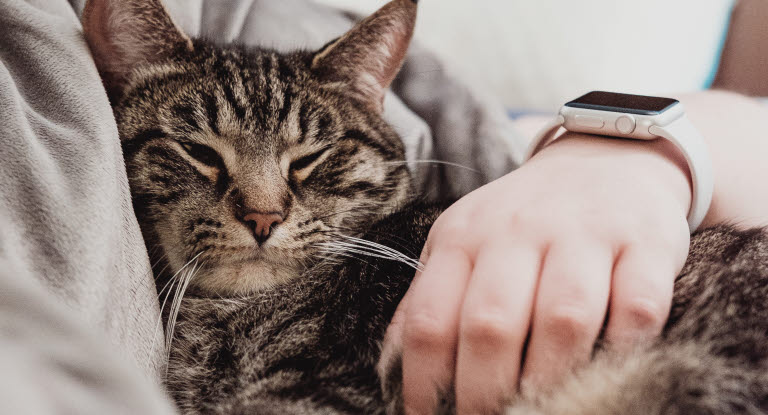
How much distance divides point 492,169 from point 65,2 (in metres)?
0.77

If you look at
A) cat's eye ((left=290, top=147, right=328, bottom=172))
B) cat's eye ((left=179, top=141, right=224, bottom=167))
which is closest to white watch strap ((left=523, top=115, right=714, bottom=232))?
cat's eye ((left=290, top=147, right=328, bottom=172))

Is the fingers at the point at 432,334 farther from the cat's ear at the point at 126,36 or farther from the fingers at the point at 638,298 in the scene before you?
the cat's ear at the point at 126,36

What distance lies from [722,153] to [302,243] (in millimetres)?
634

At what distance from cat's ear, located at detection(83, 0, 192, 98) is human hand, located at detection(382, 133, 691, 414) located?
1.69 ft

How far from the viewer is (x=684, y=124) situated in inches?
29.1

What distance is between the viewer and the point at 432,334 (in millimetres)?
Result: 540

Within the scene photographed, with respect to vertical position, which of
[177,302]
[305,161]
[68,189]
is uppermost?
[68,189]

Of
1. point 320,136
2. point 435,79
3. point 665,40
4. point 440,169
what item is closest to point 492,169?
point 440,169

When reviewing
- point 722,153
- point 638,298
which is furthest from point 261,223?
point 722,153

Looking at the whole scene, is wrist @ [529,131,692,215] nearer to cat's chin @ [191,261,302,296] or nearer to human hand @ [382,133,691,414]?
human hand @ [382,133,691,414]

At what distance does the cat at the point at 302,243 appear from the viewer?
1.74 ft

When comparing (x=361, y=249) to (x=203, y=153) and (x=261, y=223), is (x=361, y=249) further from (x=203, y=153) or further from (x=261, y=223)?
Answer: (x=203, y=153)

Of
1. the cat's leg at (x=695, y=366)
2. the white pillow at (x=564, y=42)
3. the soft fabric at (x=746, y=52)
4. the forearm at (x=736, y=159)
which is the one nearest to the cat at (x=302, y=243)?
the cat's leg at (x=695, y=366)

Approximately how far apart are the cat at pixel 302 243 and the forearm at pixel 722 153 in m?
0.10
